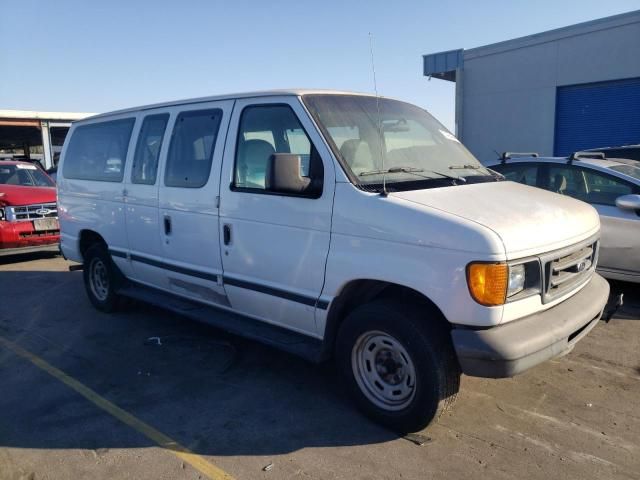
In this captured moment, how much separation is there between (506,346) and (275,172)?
1795mm

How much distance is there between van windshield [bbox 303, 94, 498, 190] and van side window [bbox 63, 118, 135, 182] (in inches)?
100

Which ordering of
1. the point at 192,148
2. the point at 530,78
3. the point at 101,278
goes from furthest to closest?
the point at 530,78, the point at 101,278, the point at 192,148

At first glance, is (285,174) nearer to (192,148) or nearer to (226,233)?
(226,233)

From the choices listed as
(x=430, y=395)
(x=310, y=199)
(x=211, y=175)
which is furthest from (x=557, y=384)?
(x=211, y=175)

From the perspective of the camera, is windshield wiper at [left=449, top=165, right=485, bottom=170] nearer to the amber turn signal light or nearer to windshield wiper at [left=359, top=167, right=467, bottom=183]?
windshield wiper at [left=359, top=167, right=467, bottom=183]

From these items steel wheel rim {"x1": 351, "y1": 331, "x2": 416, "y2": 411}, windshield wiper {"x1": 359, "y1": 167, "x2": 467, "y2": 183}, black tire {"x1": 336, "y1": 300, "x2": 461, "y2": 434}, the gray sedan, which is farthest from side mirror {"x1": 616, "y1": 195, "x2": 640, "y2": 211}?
steel wheel rim {"x1": 351, "y1": 331, "x2": 416, "y2": 411}

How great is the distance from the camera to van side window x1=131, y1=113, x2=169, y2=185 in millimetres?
5172

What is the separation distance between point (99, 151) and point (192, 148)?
1.82m

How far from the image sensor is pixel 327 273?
3674 mm

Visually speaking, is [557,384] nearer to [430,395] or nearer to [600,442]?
[600,442]

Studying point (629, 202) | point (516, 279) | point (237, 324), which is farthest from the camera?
point (629, 202)

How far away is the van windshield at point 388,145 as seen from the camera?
3.76 m

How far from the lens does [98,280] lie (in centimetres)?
639

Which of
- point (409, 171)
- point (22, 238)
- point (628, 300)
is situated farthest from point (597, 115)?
point (22, 238)
